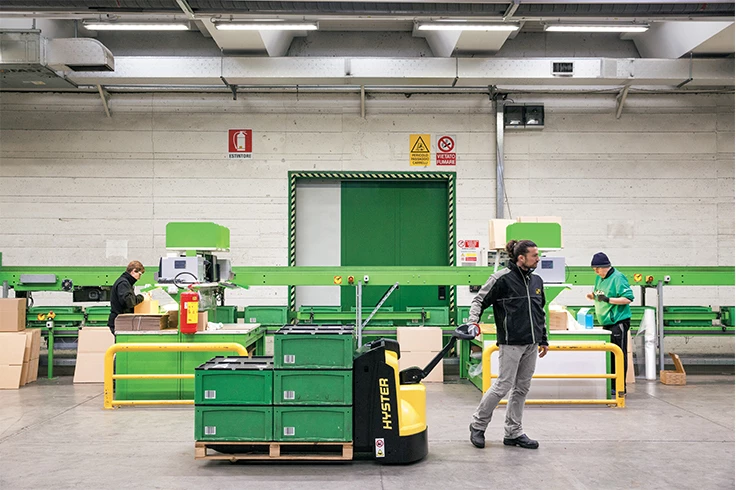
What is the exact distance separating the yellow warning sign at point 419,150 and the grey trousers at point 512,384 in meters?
6.46

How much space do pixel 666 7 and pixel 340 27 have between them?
6.28m

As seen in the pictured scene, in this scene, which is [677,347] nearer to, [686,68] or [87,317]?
[686,68]

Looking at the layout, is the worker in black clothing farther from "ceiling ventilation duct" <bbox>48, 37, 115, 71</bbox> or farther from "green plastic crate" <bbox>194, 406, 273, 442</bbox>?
"green plastic crate" <bbox>194, 406, 273, 442</bbox>

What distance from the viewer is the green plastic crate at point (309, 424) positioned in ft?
16.7

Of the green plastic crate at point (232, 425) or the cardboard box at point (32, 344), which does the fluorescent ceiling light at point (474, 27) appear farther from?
the cardboard box at point (32, 344)

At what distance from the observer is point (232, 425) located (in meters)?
5.12

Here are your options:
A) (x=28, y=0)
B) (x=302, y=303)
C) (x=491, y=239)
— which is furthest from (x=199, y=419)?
(x=302, y=303)

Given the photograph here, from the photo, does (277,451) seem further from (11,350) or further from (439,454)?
(11,350)

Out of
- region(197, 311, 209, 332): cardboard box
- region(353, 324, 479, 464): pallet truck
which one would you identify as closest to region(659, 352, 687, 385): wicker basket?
region(353, 324, 479, 464): pallet truck

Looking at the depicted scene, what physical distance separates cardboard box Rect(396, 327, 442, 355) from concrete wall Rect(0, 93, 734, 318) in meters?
2.65

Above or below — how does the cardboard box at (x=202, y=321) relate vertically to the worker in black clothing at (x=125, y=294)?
below

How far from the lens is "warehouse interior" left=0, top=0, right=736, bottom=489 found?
6.68 metres

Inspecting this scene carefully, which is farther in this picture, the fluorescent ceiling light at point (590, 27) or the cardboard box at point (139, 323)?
the fluorescent ceiling light at point (590, 27)

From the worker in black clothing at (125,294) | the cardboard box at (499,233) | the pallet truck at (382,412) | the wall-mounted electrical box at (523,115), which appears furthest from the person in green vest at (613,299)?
the worker in black clothing at (125,294)
